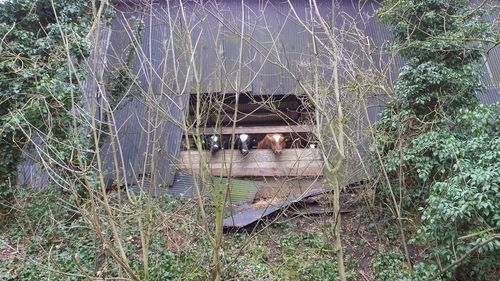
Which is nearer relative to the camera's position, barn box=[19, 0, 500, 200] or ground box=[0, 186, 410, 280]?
ground box=[0, 186, 410, 280]

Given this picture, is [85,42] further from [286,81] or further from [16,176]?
[286,81]

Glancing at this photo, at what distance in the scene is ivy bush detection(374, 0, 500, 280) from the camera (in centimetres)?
470

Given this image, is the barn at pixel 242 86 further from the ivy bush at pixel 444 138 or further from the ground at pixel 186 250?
the ground at pixel 186 250

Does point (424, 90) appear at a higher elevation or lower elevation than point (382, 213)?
higher

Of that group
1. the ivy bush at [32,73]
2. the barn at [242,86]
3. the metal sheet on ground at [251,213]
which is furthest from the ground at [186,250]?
the ivy bush at [32,73]

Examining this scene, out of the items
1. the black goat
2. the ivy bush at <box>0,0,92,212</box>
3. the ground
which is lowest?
the ground

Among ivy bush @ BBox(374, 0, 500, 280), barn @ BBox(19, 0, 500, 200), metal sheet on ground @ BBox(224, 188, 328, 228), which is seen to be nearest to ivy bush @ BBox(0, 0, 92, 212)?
barn @ BBox(19, 0, 500, 200)

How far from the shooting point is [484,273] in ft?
15.7

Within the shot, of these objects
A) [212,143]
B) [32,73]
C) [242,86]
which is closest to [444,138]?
[242,86]

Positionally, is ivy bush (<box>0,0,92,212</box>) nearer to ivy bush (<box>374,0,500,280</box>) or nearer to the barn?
the barn

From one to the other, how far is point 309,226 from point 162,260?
111 inches

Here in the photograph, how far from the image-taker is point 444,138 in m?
5.86

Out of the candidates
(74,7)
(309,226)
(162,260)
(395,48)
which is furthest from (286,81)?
(162,260)

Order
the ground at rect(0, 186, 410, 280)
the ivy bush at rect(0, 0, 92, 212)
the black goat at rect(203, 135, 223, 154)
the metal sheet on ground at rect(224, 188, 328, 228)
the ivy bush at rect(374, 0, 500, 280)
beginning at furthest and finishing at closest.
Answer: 1. the metal sheet on ground at rect(224, 188, 328, 228)
2. the ivy bush at rect(0, 0, 92, 212)
3. the ground at rect(0, 186, 410, 280)
4. the ivy bush at rect(374, 0, 500, 280)
5. the black goat at rect(203, 135, 223, 154)
